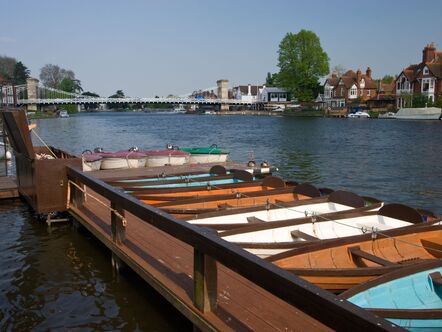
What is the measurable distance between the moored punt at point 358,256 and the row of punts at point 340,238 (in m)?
0.01

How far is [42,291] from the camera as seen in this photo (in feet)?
22.0

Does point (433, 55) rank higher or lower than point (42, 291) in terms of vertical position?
higher

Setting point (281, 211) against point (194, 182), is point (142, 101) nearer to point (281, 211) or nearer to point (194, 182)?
point (194, 182)

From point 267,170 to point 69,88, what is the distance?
15182 cm

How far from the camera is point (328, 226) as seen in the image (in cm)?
809

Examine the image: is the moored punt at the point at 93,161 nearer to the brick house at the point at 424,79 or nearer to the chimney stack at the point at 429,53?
the brick house at the point at 424,79

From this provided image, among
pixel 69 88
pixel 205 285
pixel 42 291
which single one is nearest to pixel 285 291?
pixel 205 285

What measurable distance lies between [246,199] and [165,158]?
8.84 m

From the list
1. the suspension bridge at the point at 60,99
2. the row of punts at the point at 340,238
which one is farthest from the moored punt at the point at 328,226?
the suspension bridge at the point at 60,99

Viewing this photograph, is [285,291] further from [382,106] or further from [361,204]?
[382,106]

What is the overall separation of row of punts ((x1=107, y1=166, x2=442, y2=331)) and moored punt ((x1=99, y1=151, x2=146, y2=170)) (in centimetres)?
573

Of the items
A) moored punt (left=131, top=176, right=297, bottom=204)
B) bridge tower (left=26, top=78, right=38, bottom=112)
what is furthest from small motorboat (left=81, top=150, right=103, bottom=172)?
bridge tower (left=26, top=78, right=38, bottom=112)

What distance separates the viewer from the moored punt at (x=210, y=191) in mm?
10133

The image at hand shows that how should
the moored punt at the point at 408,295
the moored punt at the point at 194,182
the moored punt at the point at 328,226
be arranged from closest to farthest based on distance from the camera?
the moored punt at the point at 408,295, the moored punt at the point at 328,226, the moored punt at the point at 194,182
